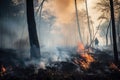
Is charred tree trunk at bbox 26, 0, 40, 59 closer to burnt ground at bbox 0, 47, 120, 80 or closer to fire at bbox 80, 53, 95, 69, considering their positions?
burnt ground at bbox 0, 47, 120, 80

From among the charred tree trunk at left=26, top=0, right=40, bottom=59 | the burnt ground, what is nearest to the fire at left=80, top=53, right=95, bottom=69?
the burnt ground

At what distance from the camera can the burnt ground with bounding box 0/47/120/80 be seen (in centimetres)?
1706

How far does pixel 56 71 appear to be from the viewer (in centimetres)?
1900

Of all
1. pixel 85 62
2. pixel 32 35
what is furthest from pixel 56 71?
pixel 85 62

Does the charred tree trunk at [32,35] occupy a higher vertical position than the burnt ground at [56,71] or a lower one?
higher

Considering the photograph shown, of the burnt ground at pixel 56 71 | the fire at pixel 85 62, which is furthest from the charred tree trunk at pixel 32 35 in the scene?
the fire at pixel 85 62

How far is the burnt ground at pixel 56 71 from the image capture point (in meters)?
17.1

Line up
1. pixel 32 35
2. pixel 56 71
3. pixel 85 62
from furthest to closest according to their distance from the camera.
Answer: pixel 85 62 → pixel 32 35 → pixel 56 71

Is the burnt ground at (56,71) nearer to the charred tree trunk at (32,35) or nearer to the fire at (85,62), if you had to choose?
the fire at (85,62)

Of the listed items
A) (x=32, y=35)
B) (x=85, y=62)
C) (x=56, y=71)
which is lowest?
(x=85, y=62)

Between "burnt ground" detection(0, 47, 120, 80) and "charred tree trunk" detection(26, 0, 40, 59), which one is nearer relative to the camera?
"burnt ground" detection(0, 47, 120, 80)

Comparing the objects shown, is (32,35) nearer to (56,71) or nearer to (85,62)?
(56,71)

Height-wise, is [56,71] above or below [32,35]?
below

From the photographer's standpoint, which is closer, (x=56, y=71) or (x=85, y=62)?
(x=56, y=71)
